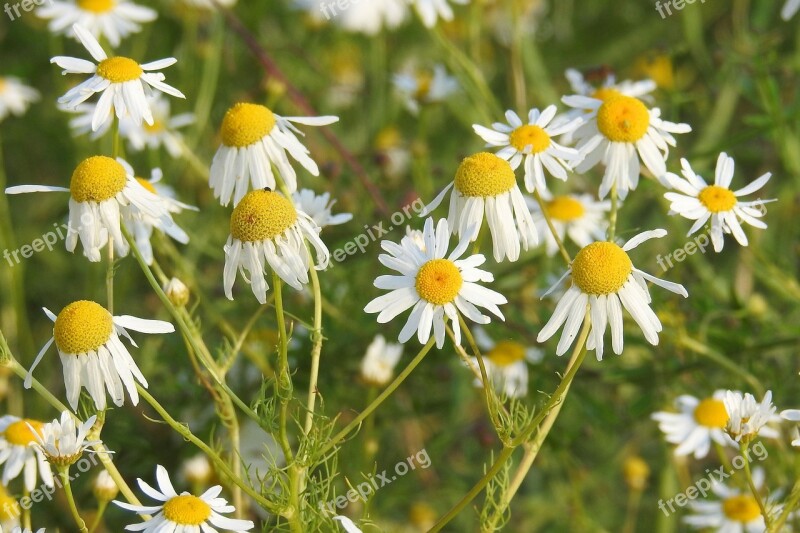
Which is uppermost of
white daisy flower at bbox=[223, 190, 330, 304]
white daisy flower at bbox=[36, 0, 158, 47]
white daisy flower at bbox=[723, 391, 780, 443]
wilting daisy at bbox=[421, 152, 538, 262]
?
white daisy flower at bbox=[36, 0, 158, 47]

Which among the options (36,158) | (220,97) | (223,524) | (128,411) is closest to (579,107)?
(223,524)

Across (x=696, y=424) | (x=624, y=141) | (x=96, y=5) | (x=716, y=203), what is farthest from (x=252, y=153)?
(x=96, y=5)

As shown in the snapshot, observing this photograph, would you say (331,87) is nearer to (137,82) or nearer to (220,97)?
(220,97)

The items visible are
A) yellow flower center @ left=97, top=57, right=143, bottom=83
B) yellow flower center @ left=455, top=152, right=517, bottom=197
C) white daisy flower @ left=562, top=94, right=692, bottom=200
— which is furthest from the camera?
white daisy flower @ left=562, top=94, right=692, bottom=200

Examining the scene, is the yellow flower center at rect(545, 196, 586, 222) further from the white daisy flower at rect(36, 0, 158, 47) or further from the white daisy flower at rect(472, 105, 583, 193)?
the white daisy flower at rect(36, 0, 158, 47)

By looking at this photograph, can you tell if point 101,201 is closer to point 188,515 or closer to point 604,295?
point 188,515

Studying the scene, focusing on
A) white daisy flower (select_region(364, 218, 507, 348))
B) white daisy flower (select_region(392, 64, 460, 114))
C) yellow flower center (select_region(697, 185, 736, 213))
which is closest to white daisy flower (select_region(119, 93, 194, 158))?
white daisy flower (select_region(392, 64, 460, 114))

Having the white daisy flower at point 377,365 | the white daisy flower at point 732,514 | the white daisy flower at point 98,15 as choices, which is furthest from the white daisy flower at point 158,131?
the white daisy flower at point 732,514
